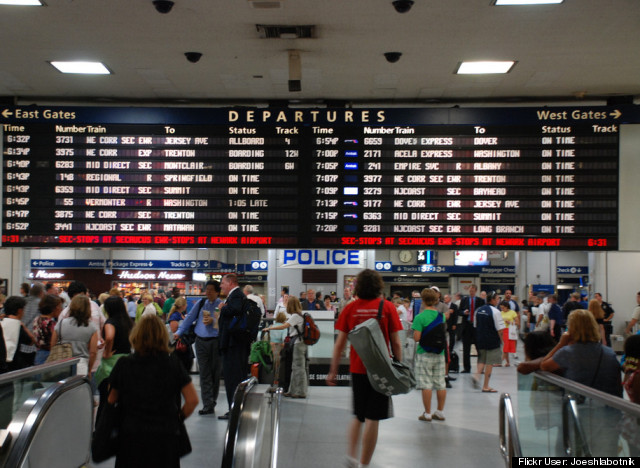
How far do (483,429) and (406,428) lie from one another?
96 centimetres

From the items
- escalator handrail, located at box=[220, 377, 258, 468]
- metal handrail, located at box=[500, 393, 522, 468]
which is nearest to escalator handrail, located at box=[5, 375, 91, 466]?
escalator handrail, located at box=[220, 377, 258, 468]

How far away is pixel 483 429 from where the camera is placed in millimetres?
8039

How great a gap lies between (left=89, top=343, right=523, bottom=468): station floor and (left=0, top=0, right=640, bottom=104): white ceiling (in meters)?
4.19

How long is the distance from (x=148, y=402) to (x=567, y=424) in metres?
3.22

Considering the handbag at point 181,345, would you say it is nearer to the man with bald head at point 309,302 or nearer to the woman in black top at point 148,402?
the woman in black top at point 148,402

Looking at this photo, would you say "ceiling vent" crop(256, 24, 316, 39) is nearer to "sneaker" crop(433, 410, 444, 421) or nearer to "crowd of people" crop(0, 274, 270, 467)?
"crowd of people" crop(0, 274, 270, 467)

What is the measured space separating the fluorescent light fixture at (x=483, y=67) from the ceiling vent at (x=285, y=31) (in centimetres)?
196

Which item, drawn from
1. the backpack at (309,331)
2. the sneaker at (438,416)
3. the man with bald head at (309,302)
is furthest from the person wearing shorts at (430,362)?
the man with bald head at (309,302)

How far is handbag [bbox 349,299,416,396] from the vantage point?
205 inches

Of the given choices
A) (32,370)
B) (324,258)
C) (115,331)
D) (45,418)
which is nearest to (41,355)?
(115,331)

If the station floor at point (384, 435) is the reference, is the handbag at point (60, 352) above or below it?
above

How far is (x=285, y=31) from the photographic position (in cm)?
643

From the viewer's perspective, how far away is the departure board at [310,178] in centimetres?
817

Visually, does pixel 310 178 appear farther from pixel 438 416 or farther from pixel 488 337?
pixel 488 337
